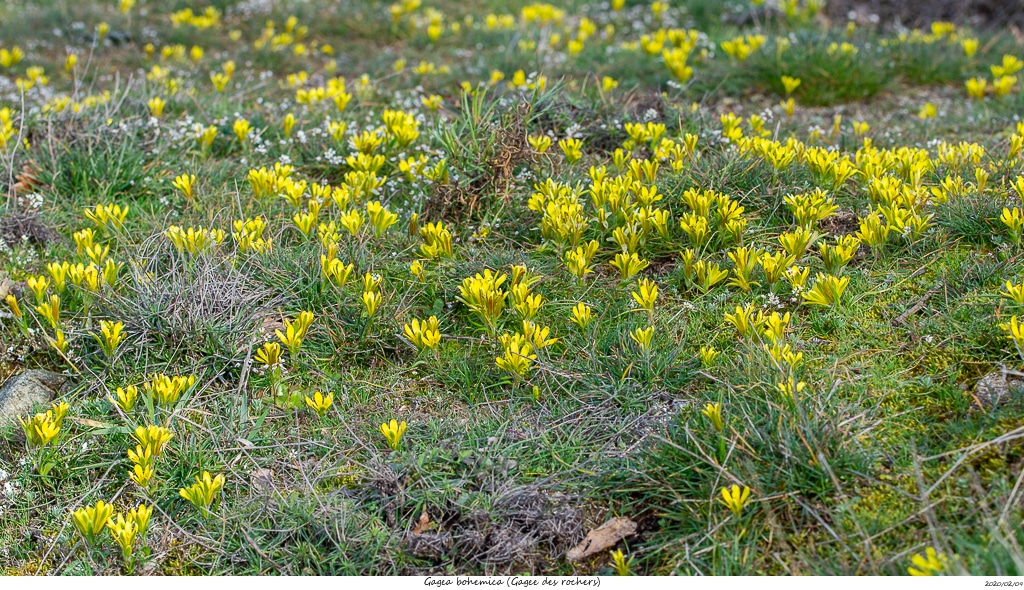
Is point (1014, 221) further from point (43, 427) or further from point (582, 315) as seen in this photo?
point (43, 427)

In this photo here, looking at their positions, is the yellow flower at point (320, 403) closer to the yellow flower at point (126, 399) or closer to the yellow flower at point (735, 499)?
the yellow flower at point (126, 399)

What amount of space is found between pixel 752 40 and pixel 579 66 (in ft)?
3.70

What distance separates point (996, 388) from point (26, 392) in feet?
10.9

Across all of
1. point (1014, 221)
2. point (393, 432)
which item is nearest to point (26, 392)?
point (393, 432)

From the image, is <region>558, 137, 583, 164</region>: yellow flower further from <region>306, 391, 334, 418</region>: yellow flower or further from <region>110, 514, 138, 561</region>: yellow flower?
<region>110, 514, 138, 561</region>: yellow flower

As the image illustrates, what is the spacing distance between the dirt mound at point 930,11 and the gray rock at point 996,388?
5.28 metres

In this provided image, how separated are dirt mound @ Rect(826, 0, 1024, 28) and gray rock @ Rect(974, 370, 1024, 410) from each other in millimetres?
5285

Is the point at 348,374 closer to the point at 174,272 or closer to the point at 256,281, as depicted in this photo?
the point at 256,281

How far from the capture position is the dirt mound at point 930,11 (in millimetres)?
7570

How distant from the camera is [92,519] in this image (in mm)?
2889

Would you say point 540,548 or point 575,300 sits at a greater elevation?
point 575,300

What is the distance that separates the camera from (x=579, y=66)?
20.5 feet

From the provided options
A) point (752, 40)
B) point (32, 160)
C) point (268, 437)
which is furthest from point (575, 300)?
point (752, 40)

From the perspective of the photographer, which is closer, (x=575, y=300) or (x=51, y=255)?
(x=575, y=300)
